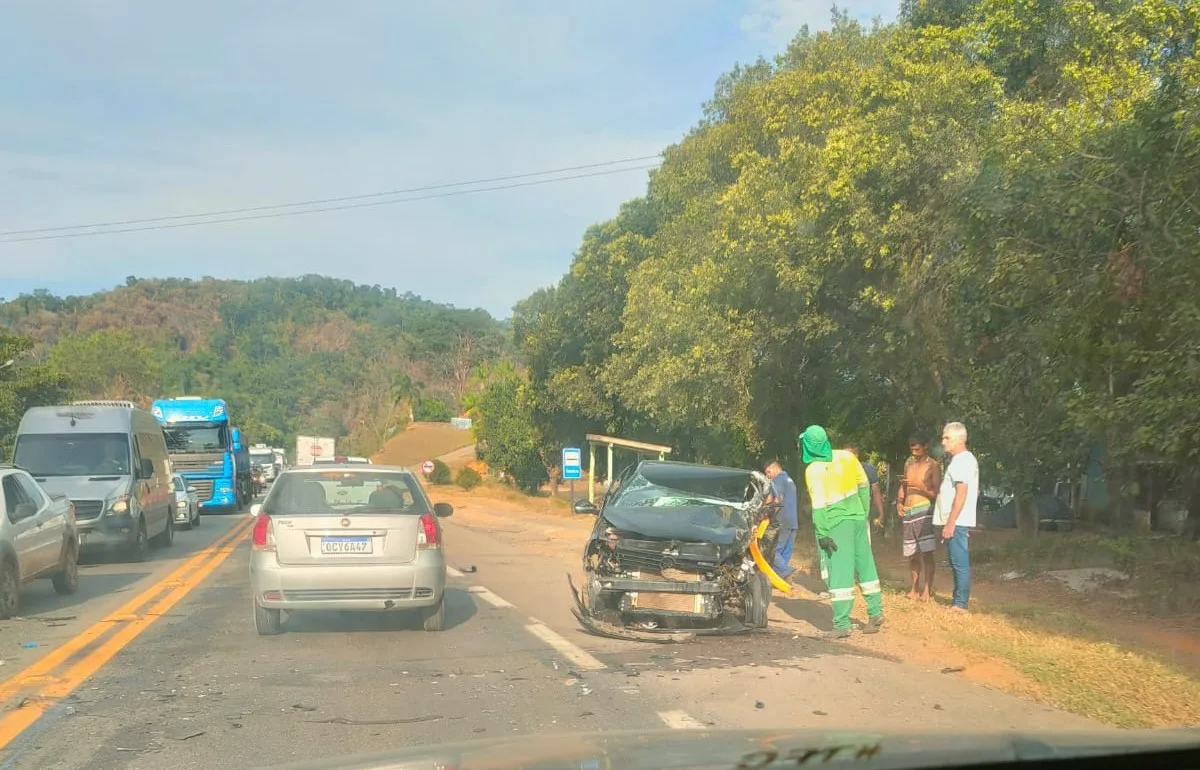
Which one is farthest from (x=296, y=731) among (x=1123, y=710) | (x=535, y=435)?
(x=535, y=435)

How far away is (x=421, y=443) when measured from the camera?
84938mm

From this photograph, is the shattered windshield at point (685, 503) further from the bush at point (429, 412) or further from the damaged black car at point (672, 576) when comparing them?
the bush at point (429, 412)

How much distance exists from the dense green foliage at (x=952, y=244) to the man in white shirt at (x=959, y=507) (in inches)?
45.7

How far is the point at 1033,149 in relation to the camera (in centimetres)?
1181

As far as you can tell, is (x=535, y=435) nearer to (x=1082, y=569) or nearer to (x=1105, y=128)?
(x=1082, y=569)

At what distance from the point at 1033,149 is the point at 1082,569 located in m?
6.28

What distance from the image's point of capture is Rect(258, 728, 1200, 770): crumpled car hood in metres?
3.51

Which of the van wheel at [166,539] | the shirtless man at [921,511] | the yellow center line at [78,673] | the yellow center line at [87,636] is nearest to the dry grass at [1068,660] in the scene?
the shirtless man at [921,511]

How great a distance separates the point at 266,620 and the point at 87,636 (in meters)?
1.69

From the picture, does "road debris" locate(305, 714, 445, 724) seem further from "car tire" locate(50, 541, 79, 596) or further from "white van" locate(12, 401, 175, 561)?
"white van" locate(12, 401, 175, 561)

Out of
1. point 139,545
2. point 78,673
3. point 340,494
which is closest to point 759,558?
point 340,494

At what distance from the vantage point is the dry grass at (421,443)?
81812mm

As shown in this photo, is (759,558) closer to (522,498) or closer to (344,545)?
(344,545)

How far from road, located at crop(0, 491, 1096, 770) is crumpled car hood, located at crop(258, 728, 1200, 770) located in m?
1.43
